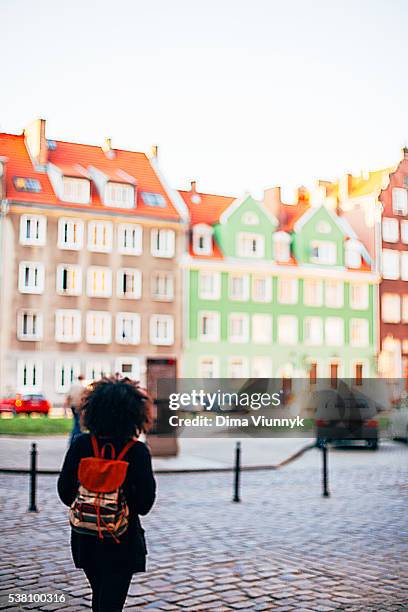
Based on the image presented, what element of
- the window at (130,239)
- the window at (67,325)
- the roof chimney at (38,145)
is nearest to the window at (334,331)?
the window at (130,239)

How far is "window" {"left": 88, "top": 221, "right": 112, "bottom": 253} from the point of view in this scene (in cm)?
5009

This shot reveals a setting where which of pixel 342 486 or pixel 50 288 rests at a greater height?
pixel 50 288

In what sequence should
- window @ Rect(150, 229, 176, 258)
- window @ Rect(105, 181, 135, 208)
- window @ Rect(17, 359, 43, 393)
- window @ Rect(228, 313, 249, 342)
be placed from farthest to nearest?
1. window @ Rect(228, 313, 249, 342)
2. window @ Rect(150, 229, 176, 258)
3. window @ Rect(105, 181, 135, 208)
4. window @ Rect(17, 359, 43, 393)

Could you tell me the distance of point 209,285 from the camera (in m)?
54.9

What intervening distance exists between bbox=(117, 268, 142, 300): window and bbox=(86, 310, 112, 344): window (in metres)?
1.64

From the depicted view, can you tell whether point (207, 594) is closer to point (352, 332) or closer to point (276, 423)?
point (276, 423)

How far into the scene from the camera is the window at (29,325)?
4728 centimetres

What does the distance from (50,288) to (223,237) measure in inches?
504

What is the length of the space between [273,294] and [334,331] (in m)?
4.96

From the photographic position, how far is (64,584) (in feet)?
24.2

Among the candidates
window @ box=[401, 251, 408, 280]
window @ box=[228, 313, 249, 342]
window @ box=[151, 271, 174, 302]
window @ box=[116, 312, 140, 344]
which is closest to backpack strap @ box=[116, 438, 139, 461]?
window @ box=[116, 312, 140, 344]

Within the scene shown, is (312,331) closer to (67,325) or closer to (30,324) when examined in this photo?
(67,325)

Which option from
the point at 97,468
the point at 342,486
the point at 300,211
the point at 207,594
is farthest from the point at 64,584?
the point at 300,211

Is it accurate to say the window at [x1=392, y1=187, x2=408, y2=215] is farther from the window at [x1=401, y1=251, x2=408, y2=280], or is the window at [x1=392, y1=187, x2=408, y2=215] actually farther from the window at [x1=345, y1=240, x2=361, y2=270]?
the window at [x1=345, y1=240, x2=361, y2=270]
